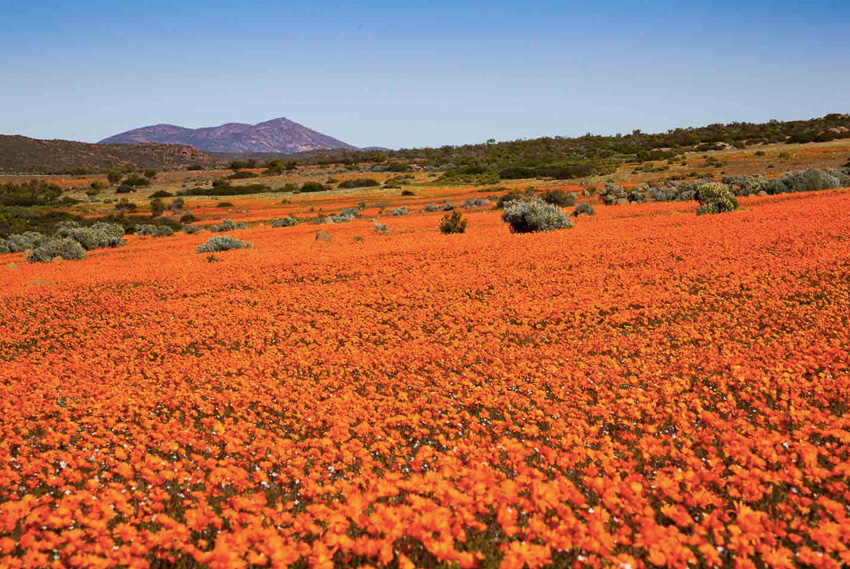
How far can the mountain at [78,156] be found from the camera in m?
120

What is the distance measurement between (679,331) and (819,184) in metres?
31.3

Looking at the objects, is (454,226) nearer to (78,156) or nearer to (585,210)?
(585,210)

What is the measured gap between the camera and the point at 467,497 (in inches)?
176

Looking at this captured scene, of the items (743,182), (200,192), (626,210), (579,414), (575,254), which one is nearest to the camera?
(579,414)

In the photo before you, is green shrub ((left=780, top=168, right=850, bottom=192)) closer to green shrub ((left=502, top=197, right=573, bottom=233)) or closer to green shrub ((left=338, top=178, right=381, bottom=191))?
green shrub ((left=502, top=197, right=573, bottom=233))

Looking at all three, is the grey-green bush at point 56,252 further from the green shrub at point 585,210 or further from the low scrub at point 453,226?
the green shrub at point 585,210

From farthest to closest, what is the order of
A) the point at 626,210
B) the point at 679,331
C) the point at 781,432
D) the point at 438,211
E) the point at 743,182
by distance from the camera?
the point at 438,211, the point at 743,182, the point at 626,210, the point at 679,331, the point at 781,432

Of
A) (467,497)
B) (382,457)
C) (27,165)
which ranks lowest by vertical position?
(382,457)

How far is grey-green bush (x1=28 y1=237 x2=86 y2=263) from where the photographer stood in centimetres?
2952

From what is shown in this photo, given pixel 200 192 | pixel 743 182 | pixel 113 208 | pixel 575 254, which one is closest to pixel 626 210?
pixel 743 182

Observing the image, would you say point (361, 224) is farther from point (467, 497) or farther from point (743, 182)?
point (467, 497)

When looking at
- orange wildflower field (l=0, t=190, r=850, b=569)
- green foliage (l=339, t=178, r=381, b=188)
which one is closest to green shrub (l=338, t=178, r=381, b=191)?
green foliage (l=339, t=178, r=381, b=188)

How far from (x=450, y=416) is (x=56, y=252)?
30.3 m

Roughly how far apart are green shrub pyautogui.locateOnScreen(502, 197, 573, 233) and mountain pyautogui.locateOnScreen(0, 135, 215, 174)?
109m
